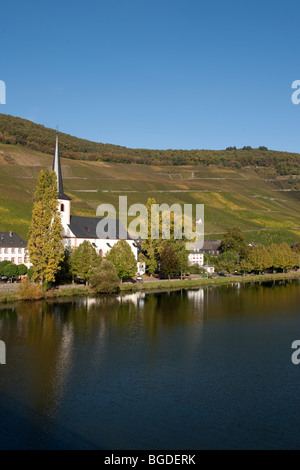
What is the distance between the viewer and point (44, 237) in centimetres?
5044

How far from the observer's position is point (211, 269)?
83.1 meters

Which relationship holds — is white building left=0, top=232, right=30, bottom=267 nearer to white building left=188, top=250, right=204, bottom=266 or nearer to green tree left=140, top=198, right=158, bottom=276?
green tree left=140, top=198, right=158, bottom=276

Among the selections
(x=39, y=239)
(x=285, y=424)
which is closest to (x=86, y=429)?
(x=285, y=424)

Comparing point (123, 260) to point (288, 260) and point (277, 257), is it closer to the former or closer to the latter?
point (277, 257)

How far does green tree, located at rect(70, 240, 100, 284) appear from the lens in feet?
185

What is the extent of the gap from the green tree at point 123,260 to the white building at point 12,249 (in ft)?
43.4

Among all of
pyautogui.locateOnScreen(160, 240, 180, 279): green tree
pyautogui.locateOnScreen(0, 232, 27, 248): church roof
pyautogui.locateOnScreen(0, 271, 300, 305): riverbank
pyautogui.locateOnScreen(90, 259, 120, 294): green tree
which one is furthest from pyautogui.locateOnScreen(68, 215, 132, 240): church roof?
pyautogui.locateOnScreen(90, 259, 120, 294): green tree

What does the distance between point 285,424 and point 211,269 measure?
209ft

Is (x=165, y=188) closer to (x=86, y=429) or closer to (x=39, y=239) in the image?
(x=39, y=239)

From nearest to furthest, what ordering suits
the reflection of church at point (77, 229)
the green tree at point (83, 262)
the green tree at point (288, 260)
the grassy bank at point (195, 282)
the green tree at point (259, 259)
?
the green tree at point (83, 262)
the grassy bank at point (195, 282)
the reflection of church at point (77, 229)
the green tree at point (259, 259)
the green tree at point (288, 260)

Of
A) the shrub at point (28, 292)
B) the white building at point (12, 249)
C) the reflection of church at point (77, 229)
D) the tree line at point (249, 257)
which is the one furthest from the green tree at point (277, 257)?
the shrub at point (28, 292)

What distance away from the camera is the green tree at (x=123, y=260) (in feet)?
199

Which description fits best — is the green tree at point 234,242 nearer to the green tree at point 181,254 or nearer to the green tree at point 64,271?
the green tree at point 181,254

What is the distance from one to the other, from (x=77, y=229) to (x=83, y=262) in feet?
40.6
